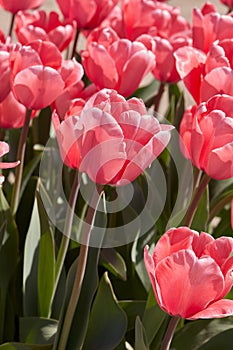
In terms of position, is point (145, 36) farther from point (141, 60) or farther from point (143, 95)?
point (143, 95)

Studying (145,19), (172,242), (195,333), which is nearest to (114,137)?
(172,242)

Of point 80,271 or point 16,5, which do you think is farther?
point 16,5

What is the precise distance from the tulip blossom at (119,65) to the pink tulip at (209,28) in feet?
0.48

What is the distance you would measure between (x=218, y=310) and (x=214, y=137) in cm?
17

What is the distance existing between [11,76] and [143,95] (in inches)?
22.7

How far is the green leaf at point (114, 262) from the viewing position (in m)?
1.02

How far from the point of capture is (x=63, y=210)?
1.16 metres

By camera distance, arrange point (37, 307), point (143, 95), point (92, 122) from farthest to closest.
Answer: point (143, 95)
point (37, 307)
point (92, 122)

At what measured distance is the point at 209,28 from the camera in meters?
1.11

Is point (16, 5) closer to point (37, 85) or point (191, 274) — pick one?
point (37, 85)

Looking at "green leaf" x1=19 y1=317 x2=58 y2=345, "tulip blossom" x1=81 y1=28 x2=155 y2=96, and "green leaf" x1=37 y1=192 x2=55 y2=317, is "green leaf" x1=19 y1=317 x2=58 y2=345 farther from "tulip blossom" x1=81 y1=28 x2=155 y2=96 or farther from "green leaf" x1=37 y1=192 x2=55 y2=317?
"tulip blossom" x1=81 y1=28 x2=155 y2=96

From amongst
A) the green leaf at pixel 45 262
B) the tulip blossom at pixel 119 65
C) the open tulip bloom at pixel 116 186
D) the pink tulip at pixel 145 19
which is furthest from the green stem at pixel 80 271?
the pink tulip at pixel 145 19

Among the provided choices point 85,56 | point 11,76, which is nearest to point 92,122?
point 11,76

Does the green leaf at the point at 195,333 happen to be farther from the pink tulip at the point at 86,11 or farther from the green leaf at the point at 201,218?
the pink tulip at the point at 86,11
